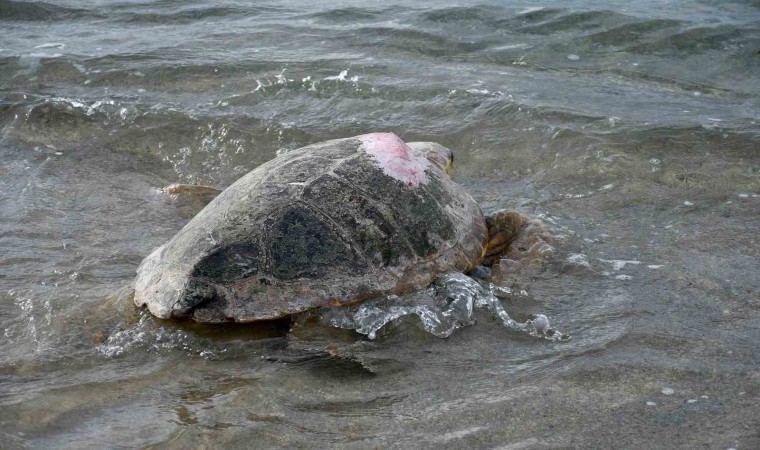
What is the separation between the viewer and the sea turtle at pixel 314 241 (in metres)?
3.50

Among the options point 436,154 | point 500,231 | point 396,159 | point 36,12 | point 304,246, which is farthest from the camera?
point 36,12

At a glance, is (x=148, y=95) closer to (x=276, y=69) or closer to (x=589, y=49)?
(x=276, y=69)

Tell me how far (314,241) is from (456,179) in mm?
2069

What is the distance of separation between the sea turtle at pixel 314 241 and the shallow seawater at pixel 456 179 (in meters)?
0.13

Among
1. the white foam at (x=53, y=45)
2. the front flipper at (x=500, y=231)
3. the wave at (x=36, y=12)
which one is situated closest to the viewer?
the front flipper at (x=500, y=231)

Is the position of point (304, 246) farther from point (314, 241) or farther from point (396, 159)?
point (396, 159)

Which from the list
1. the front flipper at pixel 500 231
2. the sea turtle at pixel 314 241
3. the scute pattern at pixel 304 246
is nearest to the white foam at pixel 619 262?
the front flipper at pixel 500 231

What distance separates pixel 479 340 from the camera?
346 centimetres

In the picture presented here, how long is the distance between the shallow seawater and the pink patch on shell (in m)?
0.60

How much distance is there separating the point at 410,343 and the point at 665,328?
1.09 m

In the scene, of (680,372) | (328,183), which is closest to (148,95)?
(328,183)

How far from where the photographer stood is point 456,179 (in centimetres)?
549

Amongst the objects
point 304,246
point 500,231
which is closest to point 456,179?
point 500,231

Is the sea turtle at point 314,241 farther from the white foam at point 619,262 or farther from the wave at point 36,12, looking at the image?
the wave at point 36,12
